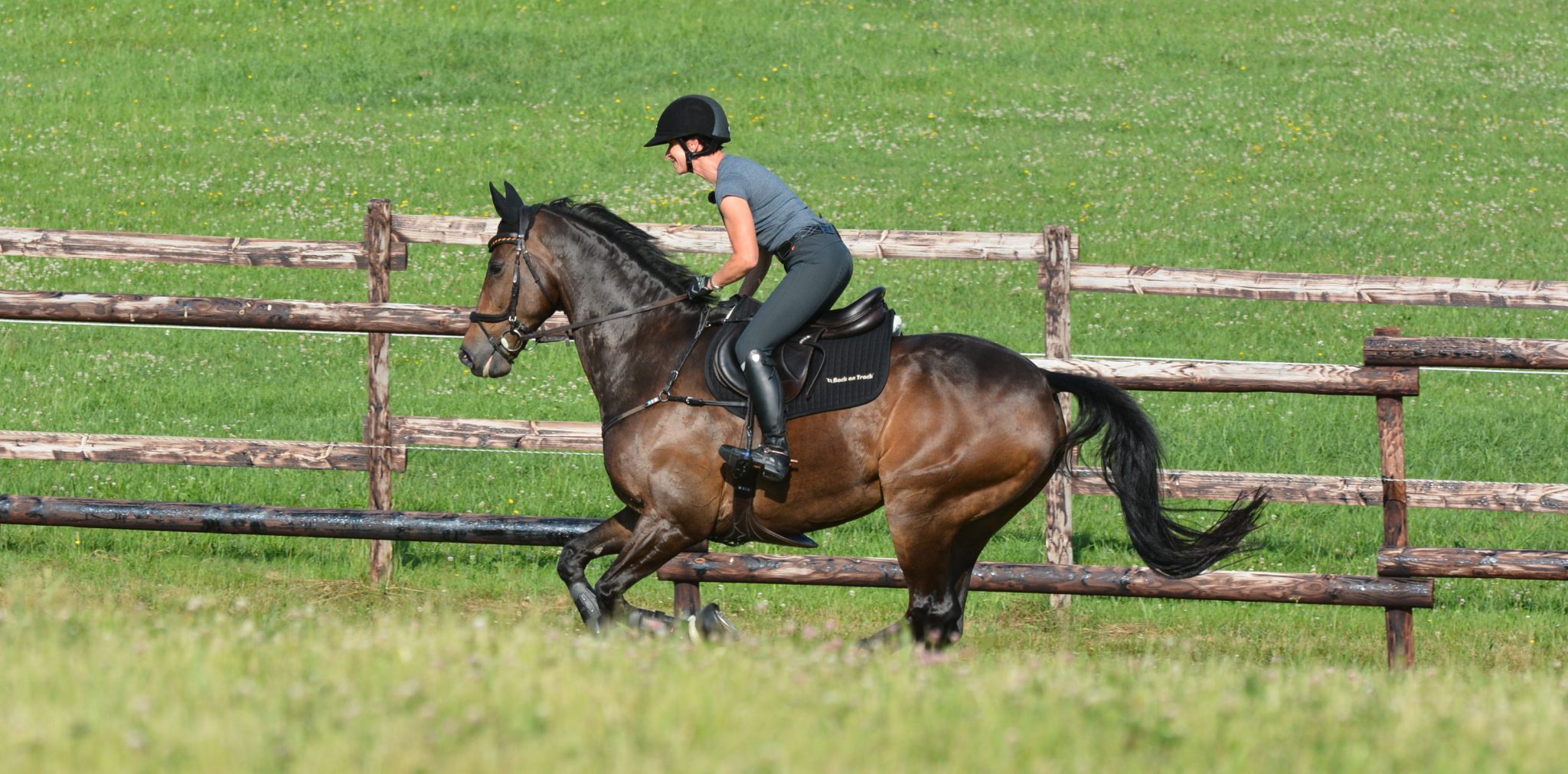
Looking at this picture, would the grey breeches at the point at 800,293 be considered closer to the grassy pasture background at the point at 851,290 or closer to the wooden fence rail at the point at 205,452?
the grassy pasture background at the point at 851,290

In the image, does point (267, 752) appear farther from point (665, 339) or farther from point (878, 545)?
point (878, 545)

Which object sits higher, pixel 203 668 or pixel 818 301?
pixel 818 301

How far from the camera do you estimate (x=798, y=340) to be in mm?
6898

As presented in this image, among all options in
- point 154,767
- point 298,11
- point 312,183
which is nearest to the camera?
point 154,767

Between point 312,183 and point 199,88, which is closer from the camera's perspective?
point 312,183

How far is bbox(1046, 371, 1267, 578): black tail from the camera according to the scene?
22.9ft

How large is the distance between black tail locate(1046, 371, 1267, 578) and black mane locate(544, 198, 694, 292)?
5.89ft

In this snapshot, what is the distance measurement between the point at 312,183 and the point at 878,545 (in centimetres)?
1426

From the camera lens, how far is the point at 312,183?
22.0 meters

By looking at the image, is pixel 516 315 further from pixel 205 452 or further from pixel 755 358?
pixel 205 452

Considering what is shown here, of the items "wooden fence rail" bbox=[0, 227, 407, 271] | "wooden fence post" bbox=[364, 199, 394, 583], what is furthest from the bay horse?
"wooden fence rail" bbox=[0, 227, 407, 271]

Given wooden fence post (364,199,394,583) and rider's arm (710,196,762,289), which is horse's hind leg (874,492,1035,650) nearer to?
rider's arm (710,196,762,289)

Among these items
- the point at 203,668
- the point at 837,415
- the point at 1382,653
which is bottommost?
the point at 1382,653

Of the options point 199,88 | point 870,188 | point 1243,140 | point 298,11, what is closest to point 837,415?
point 870,188
